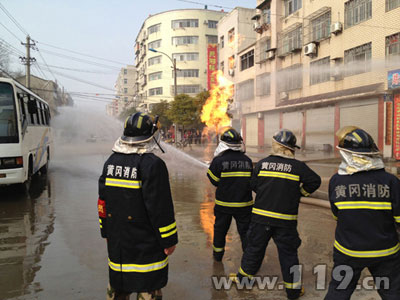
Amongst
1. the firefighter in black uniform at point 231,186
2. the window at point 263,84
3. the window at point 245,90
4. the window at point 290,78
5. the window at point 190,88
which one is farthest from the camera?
the window at point 190,88

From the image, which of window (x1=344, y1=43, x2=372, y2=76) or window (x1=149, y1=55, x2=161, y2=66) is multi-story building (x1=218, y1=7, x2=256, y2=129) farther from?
window (x1=149, y1=55, x2=161, y2=66)

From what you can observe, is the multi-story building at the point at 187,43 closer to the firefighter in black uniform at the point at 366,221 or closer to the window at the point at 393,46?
the window at the point at 393,46

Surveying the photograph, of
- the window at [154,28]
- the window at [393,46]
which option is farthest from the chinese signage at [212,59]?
the window at [393,46]

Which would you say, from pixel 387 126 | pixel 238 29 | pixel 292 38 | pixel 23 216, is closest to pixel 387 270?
pixel 23 216

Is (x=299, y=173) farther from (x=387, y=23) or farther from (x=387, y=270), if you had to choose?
(x=387, y=23)

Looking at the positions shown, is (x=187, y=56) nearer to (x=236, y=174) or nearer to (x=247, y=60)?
(x=247, y=60)

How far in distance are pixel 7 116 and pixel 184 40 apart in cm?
4753

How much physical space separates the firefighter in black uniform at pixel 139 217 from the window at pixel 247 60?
2831 centimetres

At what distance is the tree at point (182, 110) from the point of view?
29812 mm

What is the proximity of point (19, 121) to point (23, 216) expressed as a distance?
2.56 meters

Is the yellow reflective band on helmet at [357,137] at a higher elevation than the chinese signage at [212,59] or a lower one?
lower

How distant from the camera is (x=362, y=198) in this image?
2.39 m

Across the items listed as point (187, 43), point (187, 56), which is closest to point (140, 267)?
point (187, 56)

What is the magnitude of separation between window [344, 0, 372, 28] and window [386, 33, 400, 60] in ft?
6.49
